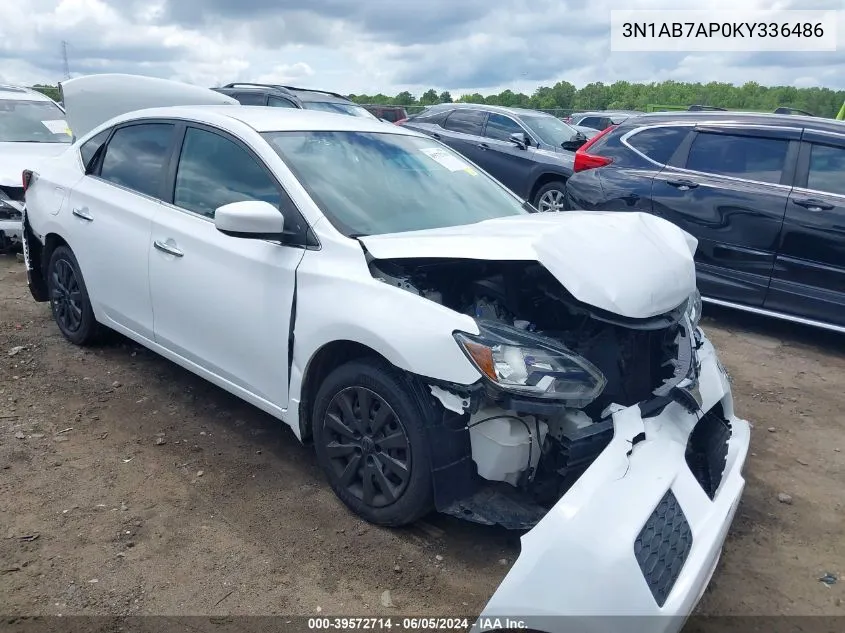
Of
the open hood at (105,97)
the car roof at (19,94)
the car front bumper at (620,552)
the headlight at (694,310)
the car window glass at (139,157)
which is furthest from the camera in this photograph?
the car roof at (19,94)

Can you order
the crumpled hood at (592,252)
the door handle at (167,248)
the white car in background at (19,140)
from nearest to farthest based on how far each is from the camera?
the crumpled hood at (592,252), the door handle at (167,248), the white car in background at (19,140)

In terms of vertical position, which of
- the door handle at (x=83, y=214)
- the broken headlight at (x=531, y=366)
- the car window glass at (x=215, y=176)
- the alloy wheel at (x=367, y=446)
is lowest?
the alloy wheel at (x=367, y=446)

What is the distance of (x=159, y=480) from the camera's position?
3.35m

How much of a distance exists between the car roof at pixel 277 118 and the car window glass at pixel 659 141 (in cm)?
302

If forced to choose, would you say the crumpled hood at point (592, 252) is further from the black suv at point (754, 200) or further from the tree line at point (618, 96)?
the tree line at point (618, 96)

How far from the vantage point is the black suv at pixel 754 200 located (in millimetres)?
5363

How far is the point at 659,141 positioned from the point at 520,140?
11.5 feet

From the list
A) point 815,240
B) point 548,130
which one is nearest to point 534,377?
point 815,240

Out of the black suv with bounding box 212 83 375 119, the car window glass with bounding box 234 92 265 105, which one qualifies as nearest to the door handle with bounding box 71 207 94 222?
the black suv with bounding box 212 83 375 119

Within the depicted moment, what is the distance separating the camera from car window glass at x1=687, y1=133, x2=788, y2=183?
5699mm

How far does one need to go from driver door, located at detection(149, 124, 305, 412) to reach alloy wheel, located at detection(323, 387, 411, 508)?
35cm

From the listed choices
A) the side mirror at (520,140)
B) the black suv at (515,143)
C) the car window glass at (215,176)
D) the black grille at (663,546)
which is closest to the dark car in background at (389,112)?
the black suv at (515,143)

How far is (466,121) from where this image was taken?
10797 millimetres

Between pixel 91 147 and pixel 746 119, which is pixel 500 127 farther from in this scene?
pixel 91 147
